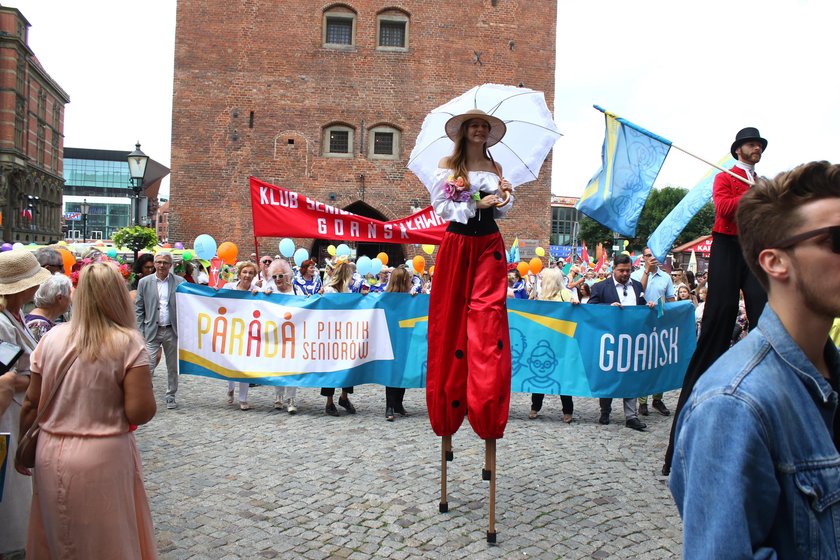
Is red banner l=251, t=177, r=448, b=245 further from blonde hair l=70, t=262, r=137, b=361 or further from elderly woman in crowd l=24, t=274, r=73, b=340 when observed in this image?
blonde hair l=70, t=262, r=137, b=361

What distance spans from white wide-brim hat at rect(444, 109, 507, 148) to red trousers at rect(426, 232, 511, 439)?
2.57ft

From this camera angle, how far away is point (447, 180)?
4645mm

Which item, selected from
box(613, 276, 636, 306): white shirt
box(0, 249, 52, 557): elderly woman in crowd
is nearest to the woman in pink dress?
box(0, 249, 52, 557): elderly woman in crowd

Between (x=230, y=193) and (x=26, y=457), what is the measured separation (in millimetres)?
23914

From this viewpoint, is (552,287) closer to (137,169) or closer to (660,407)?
(660,407)

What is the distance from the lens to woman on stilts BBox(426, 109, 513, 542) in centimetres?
448

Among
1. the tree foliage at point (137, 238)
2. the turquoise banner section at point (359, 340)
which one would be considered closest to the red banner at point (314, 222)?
the turquoise banner section at point (359, 340)

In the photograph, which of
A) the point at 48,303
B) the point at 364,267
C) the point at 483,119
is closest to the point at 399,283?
the point at 483,119

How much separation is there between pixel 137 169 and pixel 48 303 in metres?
11.5

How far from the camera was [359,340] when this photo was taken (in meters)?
8.52

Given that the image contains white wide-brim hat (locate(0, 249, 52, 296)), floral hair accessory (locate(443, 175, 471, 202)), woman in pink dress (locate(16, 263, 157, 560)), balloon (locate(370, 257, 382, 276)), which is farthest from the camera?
balloon (locate(370, 257, 382, 276))

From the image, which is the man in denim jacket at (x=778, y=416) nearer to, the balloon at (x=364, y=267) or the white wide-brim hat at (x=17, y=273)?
the white wide-brim hat at (x=17, y=273)

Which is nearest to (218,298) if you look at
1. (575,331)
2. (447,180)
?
(575,331)

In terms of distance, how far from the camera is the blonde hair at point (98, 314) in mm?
3207
